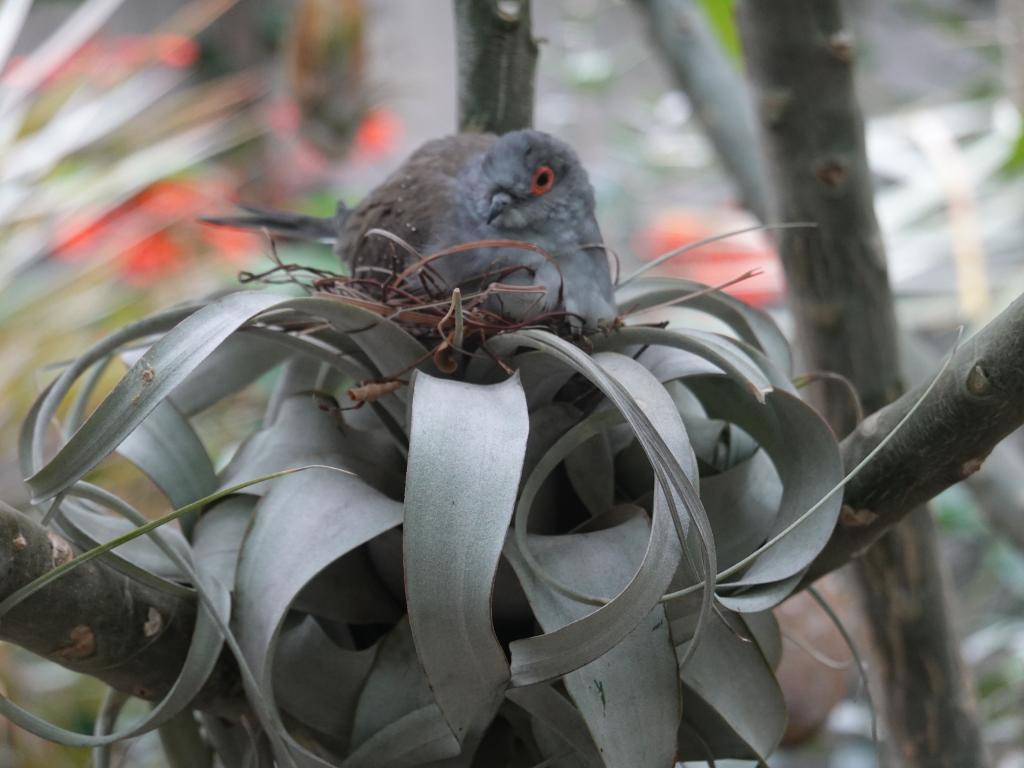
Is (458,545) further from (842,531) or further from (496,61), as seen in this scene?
(496,61)

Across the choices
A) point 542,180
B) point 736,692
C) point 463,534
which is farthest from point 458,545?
point 542,180

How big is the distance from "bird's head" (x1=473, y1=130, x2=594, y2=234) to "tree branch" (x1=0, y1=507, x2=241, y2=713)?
1.13ft

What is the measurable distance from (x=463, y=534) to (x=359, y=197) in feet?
6.58

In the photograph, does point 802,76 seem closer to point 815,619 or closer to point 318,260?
point 815,619

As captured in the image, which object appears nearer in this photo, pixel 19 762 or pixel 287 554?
pixel 287 554

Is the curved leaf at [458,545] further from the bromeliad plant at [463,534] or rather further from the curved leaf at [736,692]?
the curved leaf at [736,692]

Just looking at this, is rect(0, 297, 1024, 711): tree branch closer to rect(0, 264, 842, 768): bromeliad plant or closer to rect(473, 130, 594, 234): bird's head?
rect(0, 264, 842, 768): bromeliad plant

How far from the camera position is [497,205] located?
2.38 ft

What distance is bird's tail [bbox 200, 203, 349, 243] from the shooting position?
85 centimetres

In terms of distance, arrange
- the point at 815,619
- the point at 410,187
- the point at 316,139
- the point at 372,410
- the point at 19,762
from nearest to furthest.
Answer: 1. the point at 372,410
2. the point at 410,187
3. the point at 815,619
4. the point at 19,762
5. the point at 316,139

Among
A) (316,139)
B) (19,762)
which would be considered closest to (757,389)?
(19,762)

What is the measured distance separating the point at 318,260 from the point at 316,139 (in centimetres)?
63

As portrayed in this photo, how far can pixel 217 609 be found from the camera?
46 cm

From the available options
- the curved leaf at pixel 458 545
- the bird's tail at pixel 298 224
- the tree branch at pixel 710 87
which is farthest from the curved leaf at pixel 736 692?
the tree branch at pixel 710 87
